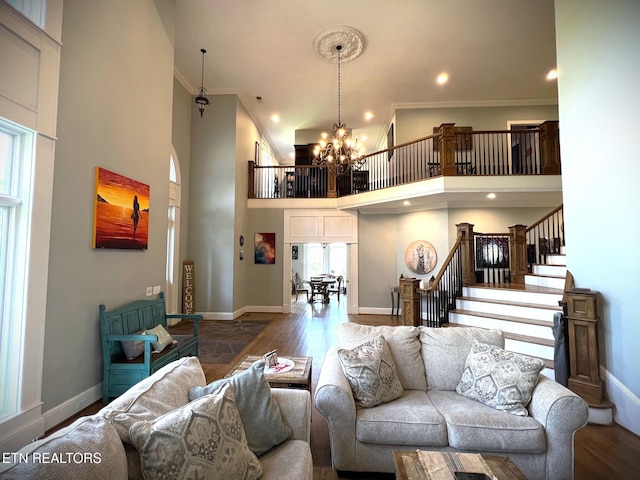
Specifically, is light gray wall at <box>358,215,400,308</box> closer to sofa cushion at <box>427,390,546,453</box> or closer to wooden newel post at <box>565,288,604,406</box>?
wooden newel post at <box>565,288,604,406</box>

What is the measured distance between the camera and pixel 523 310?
434cm

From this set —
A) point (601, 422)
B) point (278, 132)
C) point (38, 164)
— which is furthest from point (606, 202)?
point (278, 132)

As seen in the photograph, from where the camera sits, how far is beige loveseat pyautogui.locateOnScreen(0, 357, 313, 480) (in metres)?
0.87

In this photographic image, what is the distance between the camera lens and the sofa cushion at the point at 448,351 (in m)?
2.43

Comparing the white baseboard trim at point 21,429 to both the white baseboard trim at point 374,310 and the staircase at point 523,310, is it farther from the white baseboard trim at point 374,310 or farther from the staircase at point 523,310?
the white baseboard trim at point 374,310

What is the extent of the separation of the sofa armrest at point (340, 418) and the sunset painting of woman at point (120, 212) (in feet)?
9.13

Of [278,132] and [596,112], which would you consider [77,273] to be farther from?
[278,132]

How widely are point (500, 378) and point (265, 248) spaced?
6.76 metres

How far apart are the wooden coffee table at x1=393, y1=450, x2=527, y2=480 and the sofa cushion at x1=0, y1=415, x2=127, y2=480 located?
1226 millimetres

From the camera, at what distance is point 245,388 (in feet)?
5.18

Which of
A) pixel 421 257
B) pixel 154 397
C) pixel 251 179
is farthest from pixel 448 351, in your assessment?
pixel 251 179

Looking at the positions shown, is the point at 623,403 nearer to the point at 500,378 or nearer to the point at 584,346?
the point at 584,346

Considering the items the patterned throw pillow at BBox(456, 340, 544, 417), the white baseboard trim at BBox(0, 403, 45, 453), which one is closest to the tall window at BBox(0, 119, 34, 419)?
the white baseboard trim at BBox(0, 403, 45, 453)

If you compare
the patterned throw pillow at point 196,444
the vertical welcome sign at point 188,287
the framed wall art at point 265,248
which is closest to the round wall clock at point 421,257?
the framed wall art at point 265,248
